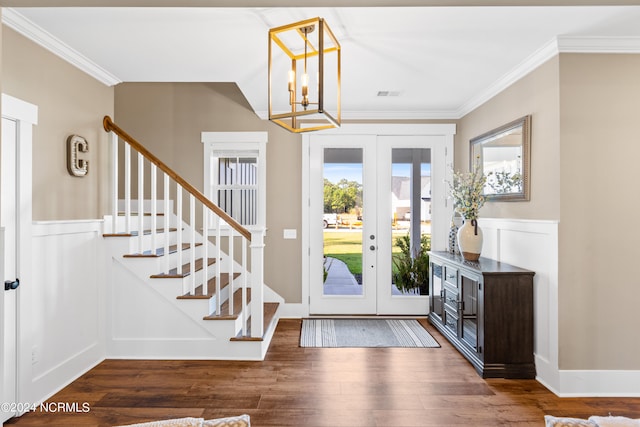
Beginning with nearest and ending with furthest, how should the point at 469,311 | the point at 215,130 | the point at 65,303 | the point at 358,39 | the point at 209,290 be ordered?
the point at 358,39 < the point at 65,303 < the point at 469,311 < the point at 209,290 < the point at 215,130

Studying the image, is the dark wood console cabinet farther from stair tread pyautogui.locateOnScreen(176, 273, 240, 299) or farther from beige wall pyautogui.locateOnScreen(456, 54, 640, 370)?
stair tread pyautogui.locateOnScreen(176, 273, 240, 299)

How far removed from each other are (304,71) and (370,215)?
2.77 meters

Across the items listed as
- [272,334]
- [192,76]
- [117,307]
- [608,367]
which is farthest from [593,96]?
[117,307]

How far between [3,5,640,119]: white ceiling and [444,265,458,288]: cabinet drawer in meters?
1.81

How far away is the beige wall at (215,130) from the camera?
4.81 m

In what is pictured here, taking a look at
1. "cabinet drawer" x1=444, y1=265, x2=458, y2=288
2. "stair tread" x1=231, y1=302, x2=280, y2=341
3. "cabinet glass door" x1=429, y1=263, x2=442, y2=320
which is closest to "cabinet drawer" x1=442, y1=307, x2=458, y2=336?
"cabinet glass door" x1=429, y1=263, x2=442, y2=320

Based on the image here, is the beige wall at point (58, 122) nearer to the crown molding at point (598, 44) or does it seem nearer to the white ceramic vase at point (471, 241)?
the white ceramic vase at point (471, 241)

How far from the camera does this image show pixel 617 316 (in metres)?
2.84

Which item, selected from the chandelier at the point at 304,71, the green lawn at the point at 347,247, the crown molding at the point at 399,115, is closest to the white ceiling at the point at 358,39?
the chandelier at the point at 304,71

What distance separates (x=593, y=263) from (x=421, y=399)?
1.59 metres

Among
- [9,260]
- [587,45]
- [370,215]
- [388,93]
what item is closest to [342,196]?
[370,215]

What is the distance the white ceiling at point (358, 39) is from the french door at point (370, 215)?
1135 mm

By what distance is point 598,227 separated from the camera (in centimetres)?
284

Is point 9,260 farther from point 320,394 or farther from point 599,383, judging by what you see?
point 599,383
